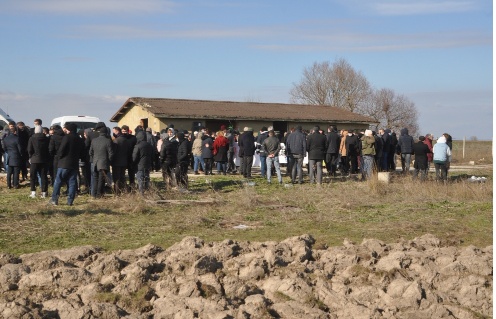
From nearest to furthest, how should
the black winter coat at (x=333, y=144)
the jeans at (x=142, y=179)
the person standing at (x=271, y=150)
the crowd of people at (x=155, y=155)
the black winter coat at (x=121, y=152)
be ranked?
1. the crowd of people at (x=155, y=155)
2. the black winter coat at (x=121, y=152)
3. the jeans at (x=142, y=179)
4. the person standing at (x=271, y=150)
5. the black winter coat at (x=333, y=144)

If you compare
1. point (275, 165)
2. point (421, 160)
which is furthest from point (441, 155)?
point (275, 165)

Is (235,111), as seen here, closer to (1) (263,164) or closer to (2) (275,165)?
(1) (263,164)

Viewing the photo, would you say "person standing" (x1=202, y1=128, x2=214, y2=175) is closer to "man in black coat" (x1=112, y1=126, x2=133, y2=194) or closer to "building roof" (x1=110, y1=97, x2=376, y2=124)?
"man in black coat" (x1=112, y1=126, x2=133, y2=194)

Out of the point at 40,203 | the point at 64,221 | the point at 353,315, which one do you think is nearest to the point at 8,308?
the point at 353,315

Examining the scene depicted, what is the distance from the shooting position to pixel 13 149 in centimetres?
2034

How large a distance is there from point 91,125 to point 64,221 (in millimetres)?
17520

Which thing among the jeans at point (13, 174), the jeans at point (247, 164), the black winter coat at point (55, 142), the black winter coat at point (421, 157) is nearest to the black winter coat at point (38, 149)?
the black winter coat at point (55, 142)

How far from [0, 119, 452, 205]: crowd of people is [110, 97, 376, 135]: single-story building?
62.2ft

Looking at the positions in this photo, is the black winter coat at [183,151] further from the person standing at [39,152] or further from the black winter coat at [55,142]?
the black winter coat at [55,142]

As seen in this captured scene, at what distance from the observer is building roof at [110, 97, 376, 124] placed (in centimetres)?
4766

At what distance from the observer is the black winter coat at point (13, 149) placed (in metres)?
20.3

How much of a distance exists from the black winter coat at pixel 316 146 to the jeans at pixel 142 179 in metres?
5.70

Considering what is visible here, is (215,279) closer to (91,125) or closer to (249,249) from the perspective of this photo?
(249,249)

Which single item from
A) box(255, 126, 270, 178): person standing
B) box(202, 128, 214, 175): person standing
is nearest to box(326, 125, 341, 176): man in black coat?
box(255, 126, 270, 178): person standing
